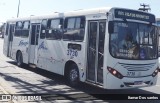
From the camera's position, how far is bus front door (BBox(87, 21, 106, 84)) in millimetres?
11094

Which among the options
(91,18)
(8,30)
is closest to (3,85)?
(91,18)

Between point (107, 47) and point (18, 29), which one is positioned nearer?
point (107, 47)

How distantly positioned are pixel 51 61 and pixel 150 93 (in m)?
4.81

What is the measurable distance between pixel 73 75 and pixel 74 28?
184cm

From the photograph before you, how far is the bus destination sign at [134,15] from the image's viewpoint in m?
10.9

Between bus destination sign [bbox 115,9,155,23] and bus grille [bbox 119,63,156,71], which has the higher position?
bus destination sign [bbox 115,9,155,23]

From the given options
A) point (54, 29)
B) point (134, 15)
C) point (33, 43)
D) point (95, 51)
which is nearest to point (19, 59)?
point (33, 43)

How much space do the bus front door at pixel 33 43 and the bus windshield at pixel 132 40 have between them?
658cm

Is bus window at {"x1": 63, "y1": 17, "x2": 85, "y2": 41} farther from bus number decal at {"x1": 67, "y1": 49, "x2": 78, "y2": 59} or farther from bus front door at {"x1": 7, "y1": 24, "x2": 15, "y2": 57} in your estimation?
bus front door at {"x1": 7, "y1": 24, "x2": 15, "y2": 57}

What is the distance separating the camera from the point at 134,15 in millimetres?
11320

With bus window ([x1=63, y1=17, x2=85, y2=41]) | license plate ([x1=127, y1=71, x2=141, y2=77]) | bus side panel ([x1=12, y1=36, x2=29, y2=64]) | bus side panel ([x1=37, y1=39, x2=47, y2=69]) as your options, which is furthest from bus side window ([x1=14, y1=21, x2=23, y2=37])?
license plate ([x1=127, y1=71, x2=141, y2=77])

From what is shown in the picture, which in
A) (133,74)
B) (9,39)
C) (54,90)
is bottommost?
(54,90)

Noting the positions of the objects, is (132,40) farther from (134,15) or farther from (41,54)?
→ (41,54)

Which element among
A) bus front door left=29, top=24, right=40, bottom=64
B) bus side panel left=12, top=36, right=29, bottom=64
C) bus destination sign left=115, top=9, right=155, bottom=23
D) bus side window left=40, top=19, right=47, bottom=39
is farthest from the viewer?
bus side panel left=12, top=36, right=29, bottom=64
